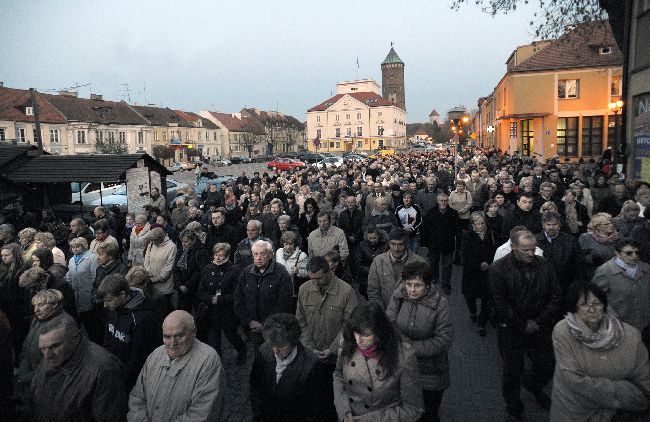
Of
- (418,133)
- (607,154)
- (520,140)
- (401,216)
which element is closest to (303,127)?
(418,133)

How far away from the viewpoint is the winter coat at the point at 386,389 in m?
3.33

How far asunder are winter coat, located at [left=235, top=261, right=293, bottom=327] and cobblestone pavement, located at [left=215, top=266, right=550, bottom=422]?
0.95 m

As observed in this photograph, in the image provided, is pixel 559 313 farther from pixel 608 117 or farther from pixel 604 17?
pixel 608 117

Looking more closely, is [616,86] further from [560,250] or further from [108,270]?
[108,270]

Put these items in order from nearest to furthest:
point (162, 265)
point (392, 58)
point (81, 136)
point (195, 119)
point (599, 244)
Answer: point (599, 244), point (162, 265), point (81, 136), point (195, 119), point (392, 58)

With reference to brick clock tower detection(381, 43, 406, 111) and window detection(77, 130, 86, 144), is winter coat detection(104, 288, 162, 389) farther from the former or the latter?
brick clock tower detection(381, 43, 406, 111)

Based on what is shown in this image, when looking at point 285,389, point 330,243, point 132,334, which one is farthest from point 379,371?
point 330,243

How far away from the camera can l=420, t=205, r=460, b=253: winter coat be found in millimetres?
8891

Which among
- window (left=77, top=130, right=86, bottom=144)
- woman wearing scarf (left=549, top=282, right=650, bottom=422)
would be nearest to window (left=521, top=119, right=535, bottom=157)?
woman wearing scarf (left=549, top=282, right=650, bottom=422)

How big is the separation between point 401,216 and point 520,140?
3092cm

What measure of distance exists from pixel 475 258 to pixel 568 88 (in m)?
31.8

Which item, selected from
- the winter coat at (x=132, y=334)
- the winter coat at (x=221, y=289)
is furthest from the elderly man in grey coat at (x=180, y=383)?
the winter coat at (x=221, y=289)

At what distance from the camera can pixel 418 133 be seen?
146m

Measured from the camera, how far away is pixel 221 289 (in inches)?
241
